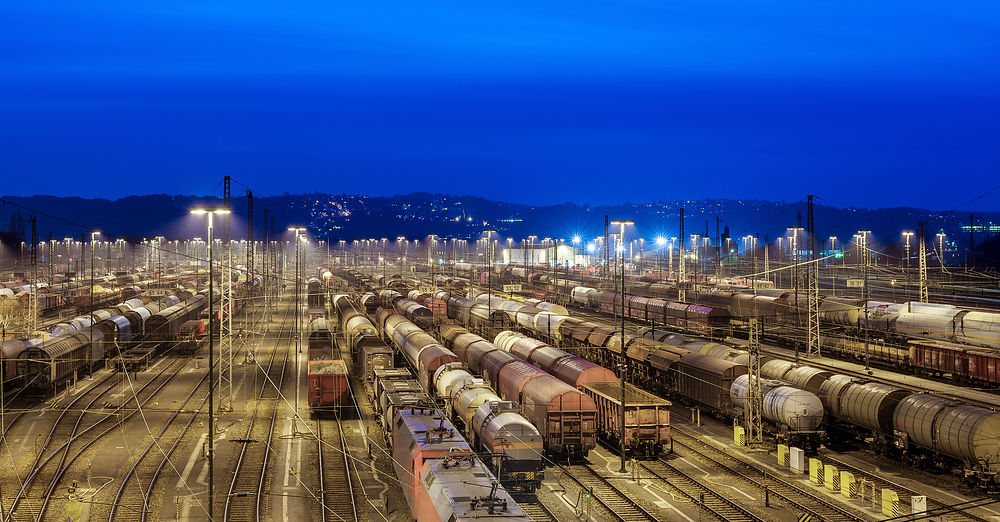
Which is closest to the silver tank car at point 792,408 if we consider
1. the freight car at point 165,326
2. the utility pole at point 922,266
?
the utility pole at point 922,266

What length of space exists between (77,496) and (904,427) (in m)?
26.6

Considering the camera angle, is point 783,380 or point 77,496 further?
point 783,380

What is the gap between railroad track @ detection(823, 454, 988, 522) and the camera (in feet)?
68.2

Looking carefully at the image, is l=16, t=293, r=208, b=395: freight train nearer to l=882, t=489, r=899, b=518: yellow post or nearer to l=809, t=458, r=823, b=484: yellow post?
l=809, t=458, r=823, b=484: yellow post

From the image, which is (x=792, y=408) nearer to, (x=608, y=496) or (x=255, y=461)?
(x=608, y=496)

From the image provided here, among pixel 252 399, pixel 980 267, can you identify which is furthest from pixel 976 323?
pixel 980 267

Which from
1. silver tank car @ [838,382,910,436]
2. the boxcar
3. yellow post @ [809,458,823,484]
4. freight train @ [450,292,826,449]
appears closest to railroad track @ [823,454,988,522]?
yellow post @ [809,458,823,484]

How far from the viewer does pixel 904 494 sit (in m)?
22.7

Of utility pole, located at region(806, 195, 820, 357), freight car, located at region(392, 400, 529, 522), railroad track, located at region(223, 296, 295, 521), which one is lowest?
railroad track, located at region(223, 296, 295, 521)

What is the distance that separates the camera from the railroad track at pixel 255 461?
21797mm

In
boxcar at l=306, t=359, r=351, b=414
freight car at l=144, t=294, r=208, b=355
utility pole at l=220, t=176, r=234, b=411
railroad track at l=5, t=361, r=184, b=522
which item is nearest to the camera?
railroad track at l=5, t=361, r=184, b=522

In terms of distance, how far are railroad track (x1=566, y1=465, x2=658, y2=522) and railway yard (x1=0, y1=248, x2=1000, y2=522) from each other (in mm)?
95

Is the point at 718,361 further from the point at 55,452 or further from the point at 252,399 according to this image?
the point at 55,452

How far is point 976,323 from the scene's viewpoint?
139ft
